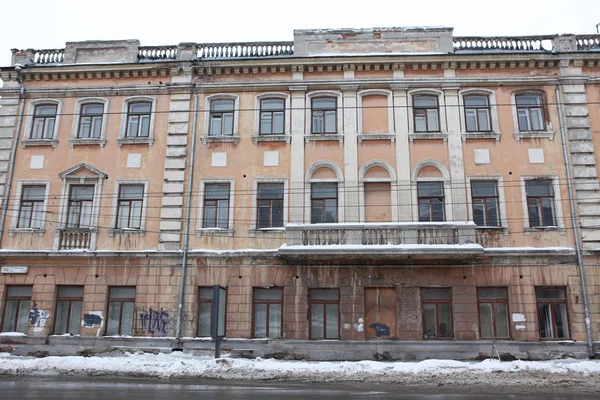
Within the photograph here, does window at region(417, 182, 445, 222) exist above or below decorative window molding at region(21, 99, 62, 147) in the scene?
below

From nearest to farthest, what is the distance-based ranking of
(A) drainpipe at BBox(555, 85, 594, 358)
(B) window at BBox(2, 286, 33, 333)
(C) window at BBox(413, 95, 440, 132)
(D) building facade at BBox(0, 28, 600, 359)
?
1. (A) drainpipe at BBox(555, 85, 594, 358)
2. (D) building facade at BBox(0, 28, 600, 359)
3. (B) window at BBox(2, 286, 33, 333)
4. (C) window at BBox(413, 95, 440, 132)

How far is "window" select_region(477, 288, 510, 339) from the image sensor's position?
18.4 m

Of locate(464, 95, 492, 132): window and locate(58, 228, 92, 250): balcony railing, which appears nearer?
locate(58, 228, 92, 250): balcony railing

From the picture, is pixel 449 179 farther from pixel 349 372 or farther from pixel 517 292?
pixel 349 372

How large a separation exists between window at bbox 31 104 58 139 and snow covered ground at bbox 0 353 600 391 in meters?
9.47

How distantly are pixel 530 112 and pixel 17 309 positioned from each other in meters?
21.1

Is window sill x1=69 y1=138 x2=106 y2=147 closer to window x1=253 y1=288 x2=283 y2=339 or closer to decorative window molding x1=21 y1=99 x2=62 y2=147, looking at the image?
decorative window molding x1=21 y1=99 x2=62 y2=147

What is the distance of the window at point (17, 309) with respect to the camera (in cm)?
1975

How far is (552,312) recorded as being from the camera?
18.5 m

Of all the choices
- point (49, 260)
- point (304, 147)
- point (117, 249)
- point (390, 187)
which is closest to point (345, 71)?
point (304, 147)

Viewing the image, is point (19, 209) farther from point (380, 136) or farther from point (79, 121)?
point (380, 136)

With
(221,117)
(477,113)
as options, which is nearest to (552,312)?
(477,113)

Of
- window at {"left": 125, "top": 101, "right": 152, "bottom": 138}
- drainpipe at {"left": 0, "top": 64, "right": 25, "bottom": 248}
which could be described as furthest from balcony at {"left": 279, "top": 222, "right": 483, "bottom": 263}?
drainpipe at {"left": 0, "top": 64, "right": 25, "bottom": 248}

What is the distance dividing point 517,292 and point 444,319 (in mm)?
2731
